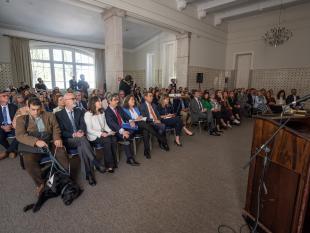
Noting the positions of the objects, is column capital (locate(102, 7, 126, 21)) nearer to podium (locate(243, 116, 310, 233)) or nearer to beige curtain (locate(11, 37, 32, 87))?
beige curtain (locate(11, 37, 32, 87))

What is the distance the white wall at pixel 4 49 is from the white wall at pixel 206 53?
8.25m

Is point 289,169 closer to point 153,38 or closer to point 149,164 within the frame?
point 149,164

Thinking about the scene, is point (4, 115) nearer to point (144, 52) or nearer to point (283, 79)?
point (144, 52)

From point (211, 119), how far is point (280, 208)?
12.3 ft

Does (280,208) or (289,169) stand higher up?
(289,169)

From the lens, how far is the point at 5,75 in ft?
27.1

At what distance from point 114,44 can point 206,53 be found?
18.6 feet

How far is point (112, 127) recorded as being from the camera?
10.4 feet

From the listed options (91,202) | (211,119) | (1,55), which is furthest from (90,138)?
(1,55)

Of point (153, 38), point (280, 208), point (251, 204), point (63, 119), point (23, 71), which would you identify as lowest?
point (251, 204)

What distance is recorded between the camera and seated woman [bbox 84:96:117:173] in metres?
2.89

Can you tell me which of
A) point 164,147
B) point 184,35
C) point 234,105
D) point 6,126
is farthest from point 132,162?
point 184,35

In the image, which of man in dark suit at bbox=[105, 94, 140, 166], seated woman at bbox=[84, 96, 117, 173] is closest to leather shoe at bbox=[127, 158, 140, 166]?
man in dark suit at bbox=[105, 94, 140, 166]

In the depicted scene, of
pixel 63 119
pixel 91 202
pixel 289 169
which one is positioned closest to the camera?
pixel 289 169
